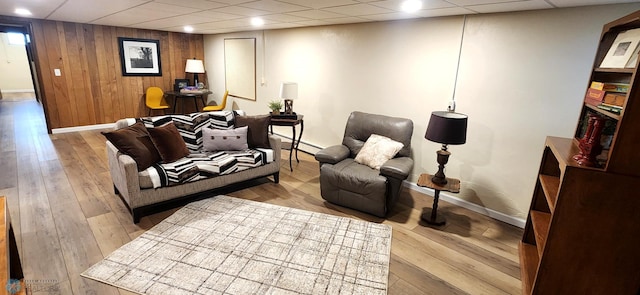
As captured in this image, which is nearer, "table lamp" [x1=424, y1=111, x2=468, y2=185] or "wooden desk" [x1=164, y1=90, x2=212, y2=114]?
"table lamp" [x1=424, y1=111, x2=468, y2=185]

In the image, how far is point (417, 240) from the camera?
104 inches

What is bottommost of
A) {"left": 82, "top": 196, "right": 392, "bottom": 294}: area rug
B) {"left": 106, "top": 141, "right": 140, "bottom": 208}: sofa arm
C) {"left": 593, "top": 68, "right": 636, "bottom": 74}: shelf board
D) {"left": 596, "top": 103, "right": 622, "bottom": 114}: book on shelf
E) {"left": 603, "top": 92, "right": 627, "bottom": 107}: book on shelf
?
{"left": 82, "top": 196, "right": 392, "bottom": 294}: area rug

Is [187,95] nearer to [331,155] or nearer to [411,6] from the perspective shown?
[331,155]

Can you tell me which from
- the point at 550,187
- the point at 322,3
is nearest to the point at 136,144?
the point at 322,3

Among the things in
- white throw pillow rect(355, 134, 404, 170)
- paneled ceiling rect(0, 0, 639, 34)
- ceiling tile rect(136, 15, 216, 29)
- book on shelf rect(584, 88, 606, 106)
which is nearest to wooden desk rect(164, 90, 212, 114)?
ceiling tile rect(136, 15, 216, 29)

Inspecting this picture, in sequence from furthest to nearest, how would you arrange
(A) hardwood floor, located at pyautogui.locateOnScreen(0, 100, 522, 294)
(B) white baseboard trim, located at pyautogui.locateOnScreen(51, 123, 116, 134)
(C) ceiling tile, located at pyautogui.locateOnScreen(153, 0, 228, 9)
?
(B) white baseboard trim, located at pyautogui.locateOnScreen(51, 123, 116, 134)
(C) ceiling tile, located at pyautogui.locateOnScreen(153, 0, 228, 9)
(A) hardwood floor, located at pyautogui.locateOnScreen(0, 100, 522, 294)

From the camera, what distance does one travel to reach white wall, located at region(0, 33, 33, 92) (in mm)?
9820

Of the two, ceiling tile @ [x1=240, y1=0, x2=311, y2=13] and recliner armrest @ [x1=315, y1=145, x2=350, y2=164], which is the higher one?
ceiling tile @ [x1=240, y1=0, x2=311, y2=13]

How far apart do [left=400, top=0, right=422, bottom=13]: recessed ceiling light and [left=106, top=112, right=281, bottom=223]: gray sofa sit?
2198 millimetres

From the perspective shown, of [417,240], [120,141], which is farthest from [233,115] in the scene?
[417,240]

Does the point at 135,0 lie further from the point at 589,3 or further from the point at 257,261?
the point at 589,3

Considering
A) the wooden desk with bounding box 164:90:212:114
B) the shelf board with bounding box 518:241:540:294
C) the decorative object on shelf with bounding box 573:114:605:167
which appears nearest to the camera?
the decorative object on shelf with bounding box 573:114:605:167

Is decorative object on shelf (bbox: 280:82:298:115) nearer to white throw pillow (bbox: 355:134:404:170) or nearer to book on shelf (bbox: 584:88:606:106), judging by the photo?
white throw pillow (bbox: 355:134:404:170)

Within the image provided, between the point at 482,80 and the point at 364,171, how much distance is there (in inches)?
57.3
